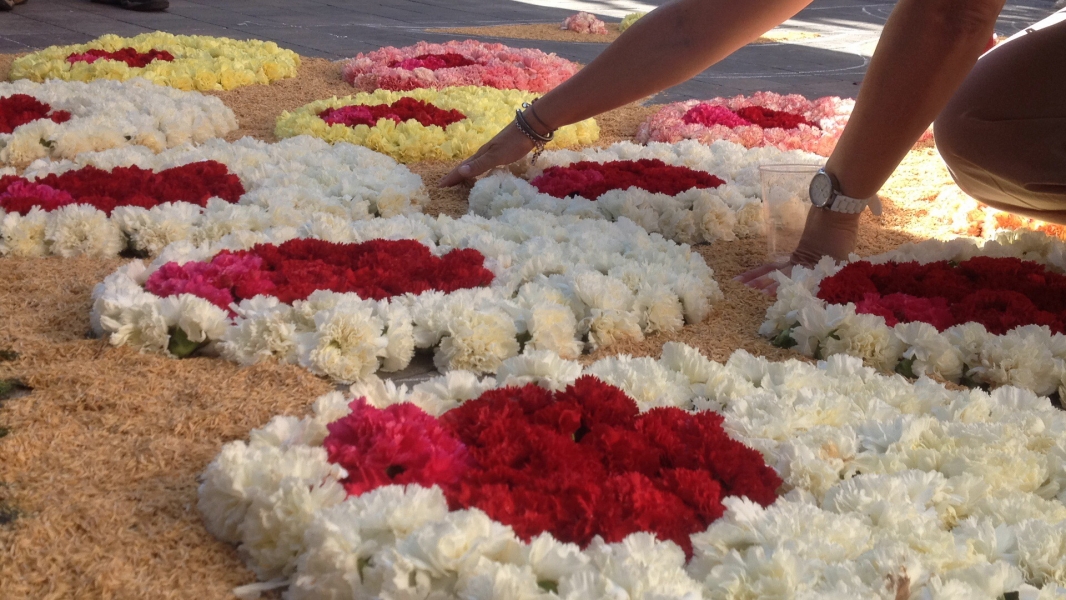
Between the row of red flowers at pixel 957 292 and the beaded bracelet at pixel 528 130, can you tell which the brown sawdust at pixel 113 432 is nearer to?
the row of red flowers at pixel 957 292

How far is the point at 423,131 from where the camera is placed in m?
4.52

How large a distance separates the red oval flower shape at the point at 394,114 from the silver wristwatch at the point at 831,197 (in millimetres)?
2274

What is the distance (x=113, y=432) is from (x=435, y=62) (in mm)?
5191

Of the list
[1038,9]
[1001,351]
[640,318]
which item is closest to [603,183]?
[640,318]

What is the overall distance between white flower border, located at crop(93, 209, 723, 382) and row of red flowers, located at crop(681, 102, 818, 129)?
2.30 meters

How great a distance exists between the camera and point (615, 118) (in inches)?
221

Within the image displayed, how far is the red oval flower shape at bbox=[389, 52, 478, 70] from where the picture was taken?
258 inches

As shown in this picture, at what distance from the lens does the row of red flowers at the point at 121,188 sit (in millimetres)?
3166

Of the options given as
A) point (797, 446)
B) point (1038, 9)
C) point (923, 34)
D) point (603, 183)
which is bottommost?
point (1038, 9)

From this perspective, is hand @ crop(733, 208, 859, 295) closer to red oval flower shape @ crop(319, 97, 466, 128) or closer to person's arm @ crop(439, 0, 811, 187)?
person's arm @ crop(439, 0, 811, 187)

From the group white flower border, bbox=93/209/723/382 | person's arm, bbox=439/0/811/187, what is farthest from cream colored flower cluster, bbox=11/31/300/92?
white flower border, bbox=93/209/723/382

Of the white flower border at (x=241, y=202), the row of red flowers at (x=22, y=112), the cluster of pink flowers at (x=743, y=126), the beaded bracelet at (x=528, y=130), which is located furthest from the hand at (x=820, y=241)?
the row of red flowers at (x=22, y=112)

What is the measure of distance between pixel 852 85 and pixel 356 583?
278 inches

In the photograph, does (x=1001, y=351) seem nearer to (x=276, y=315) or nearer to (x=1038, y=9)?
(x=276, y=315)
